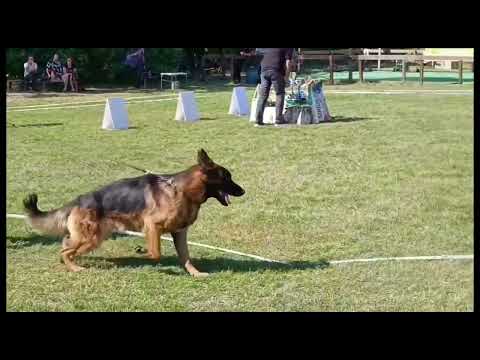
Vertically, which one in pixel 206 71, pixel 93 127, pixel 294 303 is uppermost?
pixel 206 71

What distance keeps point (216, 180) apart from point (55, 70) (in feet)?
50.7

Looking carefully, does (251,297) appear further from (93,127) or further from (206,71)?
(206,71)

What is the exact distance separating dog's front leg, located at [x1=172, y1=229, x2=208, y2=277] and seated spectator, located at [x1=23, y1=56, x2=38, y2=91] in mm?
14136

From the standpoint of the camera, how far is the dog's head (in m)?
4.89

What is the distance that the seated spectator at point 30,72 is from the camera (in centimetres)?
1870

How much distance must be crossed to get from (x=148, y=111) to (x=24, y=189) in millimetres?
7778

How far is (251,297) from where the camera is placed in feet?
16.3

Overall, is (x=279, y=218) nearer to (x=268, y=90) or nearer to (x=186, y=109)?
(x=268, y=90)

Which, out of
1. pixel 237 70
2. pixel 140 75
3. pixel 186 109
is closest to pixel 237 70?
pixel 237 70

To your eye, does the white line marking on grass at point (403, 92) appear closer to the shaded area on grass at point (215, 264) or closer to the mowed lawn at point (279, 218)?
the mowed lawn at point (279, 218)

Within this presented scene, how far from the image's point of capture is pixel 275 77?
11.9 m

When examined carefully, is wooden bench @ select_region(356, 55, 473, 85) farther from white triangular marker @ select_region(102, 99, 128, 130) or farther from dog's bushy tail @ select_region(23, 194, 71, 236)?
dog's bushy tail @ select_region(23, 194, 71, 236)

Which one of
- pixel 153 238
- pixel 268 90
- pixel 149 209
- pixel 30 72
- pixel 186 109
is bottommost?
pixel 153 238

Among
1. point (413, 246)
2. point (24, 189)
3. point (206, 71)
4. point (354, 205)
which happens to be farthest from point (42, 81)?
point (413, 246)
